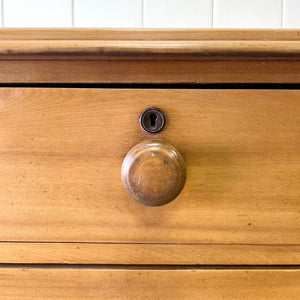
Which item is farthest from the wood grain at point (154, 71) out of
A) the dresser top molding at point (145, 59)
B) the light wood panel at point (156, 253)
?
the light wood panel at point (156, 253)

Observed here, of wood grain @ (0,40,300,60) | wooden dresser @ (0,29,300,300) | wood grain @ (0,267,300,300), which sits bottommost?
wood grain @ (0,267,300,300)

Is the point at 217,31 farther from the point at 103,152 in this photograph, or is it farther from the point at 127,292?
the point at 127,292

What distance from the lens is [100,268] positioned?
30 cm

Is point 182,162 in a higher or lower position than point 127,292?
higher

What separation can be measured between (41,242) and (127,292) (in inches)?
3.7
